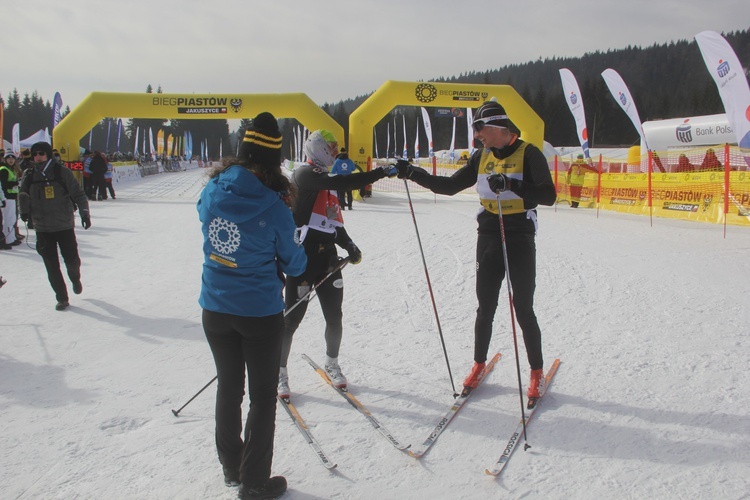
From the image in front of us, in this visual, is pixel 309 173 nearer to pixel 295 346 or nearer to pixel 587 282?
pixel 295 346

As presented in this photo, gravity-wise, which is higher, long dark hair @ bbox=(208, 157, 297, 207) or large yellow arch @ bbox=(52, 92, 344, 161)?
large yellow arch @ bbox=(52, 92, 344, 161)

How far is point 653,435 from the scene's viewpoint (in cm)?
288

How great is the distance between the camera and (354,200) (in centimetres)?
1838

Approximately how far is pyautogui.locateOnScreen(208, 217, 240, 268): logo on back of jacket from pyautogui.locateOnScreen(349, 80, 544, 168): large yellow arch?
16.5m

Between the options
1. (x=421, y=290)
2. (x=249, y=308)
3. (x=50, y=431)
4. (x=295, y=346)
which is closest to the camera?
(x=249, y=308)

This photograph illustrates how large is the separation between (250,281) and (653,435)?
92.2 inches

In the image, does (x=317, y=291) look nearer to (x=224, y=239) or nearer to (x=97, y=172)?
(x=224, y=239)

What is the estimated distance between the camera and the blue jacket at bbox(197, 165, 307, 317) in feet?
7.14

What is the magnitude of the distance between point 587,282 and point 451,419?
375cm

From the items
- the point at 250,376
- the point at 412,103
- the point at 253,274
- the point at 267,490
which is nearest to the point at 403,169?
the point at 253,274

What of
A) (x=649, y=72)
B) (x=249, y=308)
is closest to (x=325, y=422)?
(x=249, y=308)

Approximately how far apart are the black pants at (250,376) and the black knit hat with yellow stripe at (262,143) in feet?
2.27

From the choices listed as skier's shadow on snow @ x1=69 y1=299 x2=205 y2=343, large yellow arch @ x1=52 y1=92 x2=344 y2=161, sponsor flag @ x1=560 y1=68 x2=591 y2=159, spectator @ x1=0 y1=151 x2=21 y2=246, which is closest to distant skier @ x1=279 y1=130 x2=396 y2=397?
skier's shadow on snow @ x1=69 y1=299 x2=205 y2=343

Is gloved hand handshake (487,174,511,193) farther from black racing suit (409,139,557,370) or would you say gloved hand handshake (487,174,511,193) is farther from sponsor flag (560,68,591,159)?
sponsor flag (560,68,591,159)
